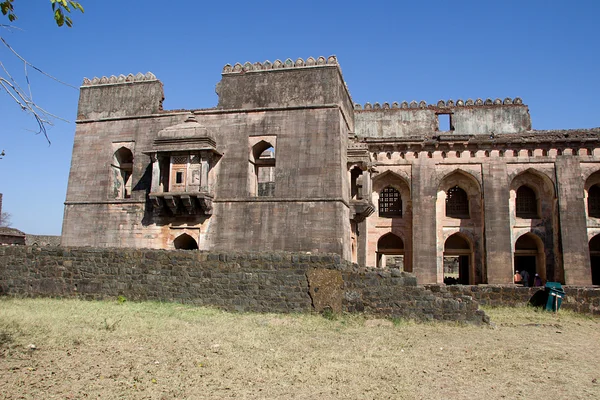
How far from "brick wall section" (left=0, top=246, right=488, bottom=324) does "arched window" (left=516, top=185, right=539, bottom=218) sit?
526 inches

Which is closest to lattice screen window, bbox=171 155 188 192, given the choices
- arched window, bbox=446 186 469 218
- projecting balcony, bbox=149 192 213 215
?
projecting balcony, bbox=149 192 213 215

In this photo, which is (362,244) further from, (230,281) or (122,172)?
(230,281)

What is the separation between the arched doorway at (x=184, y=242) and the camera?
685 inches

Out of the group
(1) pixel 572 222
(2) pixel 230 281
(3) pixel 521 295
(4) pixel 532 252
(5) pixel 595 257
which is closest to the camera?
(2) pixel 230 281

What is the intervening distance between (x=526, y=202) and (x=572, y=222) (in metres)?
2.17

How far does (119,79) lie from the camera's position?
19.0 metres

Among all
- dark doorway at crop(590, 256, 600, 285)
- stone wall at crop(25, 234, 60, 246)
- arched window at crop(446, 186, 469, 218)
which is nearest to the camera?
arched window at crop(446, 186, 469, 218)

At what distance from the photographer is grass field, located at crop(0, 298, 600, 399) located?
602 cm

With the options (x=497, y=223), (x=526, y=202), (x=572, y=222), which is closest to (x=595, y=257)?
(x=572, y=222)

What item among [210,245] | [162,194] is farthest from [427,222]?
[162,194]

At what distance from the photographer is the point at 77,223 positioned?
18.3 m

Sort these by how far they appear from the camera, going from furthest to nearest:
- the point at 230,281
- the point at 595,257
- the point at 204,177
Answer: the point at 595,257, the point at 204,177, the point at 230,281

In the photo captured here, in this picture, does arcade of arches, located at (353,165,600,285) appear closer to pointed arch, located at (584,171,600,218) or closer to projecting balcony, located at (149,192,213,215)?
pointed arch, located at (584,171,600,218)

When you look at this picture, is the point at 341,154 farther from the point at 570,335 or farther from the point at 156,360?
the point at 156,360
